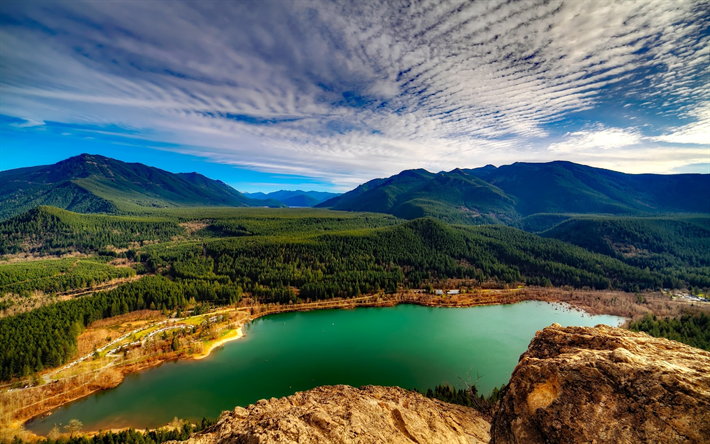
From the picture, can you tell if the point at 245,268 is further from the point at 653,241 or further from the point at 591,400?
the point at 653,241

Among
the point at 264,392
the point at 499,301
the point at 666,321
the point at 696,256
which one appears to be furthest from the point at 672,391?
the point at 696,256

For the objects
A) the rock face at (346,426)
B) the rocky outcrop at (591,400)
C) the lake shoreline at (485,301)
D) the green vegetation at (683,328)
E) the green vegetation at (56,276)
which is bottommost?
the lake shoreline at (485,301)

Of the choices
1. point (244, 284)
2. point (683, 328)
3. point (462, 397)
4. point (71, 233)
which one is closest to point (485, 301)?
point (683, 328)

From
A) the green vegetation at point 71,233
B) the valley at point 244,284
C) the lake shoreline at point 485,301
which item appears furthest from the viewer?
the green vegetation at point 71,233

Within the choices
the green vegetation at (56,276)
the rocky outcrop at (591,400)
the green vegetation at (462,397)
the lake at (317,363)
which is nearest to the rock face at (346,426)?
the rocky outcrop at (591,400)

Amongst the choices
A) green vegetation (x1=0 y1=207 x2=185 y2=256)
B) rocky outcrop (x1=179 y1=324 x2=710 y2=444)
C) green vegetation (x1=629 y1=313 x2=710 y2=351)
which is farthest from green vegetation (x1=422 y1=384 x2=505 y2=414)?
green vegetation (x1=0 y1=207 x2=185 y2=256)

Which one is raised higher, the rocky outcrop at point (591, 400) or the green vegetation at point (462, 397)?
the rocky outcrop at point (591, 400)

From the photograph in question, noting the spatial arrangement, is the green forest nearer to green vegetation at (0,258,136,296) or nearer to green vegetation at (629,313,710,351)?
green vegetation at (0,258,136,296)

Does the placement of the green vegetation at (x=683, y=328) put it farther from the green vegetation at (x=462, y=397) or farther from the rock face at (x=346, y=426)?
the rock face at (x=346, y=426)
